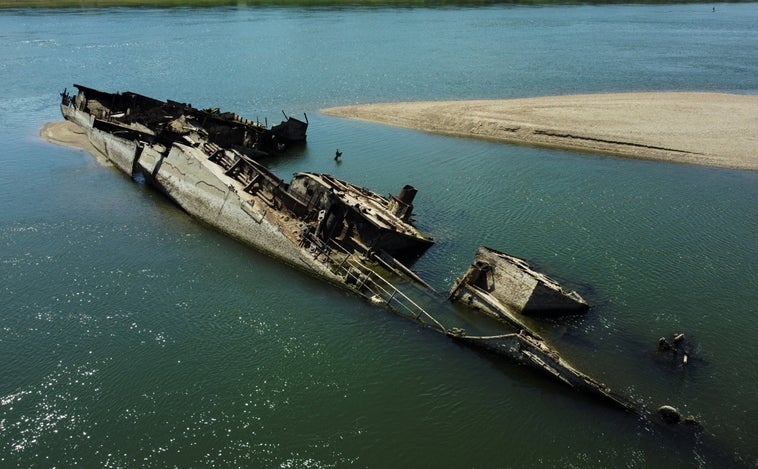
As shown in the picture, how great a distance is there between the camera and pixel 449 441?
724 inches

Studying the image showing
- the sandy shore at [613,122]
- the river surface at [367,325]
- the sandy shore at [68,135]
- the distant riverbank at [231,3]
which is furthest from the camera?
the distant riverbank at [231,3]

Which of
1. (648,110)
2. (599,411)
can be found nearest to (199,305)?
(599,411)

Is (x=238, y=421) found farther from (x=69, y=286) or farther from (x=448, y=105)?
(x=448, y=105)

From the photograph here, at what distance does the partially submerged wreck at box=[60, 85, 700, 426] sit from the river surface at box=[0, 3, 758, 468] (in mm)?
886

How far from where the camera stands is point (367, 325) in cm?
2389

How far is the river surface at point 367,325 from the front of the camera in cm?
1825

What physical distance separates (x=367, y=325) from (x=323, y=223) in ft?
24.4

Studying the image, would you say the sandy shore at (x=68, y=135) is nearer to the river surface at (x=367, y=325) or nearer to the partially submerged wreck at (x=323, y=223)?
the river surface at (x=367, y=325)

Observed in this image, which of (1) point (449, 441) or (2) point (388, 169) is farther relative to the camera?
(2) point (388, 169)

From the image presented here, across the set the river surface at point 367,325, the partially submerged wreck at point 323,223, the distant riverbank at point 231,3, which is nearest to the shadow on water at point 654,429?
the river surface at point 367,325

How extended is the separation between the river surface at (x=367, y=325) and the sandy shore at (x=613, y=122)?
2786 millimetres

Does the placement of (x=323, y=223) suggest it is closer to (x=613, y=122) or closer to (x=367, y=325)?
(x=367, y=325)

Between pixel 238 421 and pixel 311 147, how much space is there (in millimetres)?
31449

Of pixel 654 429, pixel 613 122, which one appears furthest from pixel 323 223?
pixel 613 122
